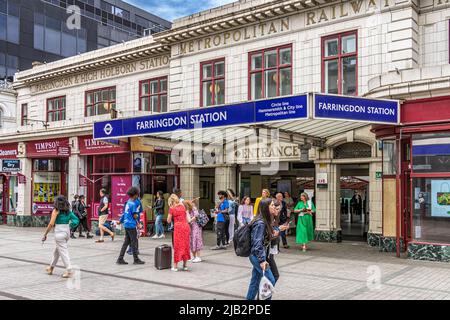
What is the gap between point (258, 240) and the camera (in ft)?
22.4

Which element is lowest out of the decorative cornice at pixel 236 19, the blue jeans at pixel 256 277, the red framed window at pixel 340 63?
the blue jeans at pixel 256 277

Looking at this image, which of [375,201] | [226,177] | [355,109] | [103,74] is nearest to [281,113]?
[355,109]

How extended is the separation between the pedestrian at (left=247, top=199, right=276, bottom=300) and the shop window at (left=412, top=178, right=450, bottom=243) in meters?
6.76

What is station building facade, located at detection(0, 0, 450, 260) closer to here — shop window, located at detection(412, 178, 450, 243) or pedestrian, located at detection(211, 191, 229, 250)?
shop window, located at detection(412, 178, 450, 243)

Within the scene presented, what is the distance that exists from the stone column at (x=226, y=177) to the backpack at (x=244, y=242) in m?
12.6

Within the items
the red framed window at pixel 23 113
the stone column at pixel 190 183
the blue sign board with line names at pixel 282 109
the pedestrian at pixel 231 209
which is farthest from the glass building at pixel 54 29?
the blue sign board with line names at pixel 282 109

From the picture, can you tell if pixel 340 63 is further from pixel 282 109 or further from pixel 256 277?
pixel 256 277

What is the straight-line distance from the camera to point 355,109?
1177cm

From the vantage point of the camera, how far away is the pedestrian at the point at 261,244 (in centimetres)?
676

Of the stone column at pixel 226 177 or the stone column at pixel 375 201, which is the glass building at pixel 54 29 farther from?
the stone column at pixel 375 201

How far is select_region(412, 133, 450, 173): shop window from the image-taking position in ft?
39.4

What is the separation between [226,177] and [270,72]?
174 inches
